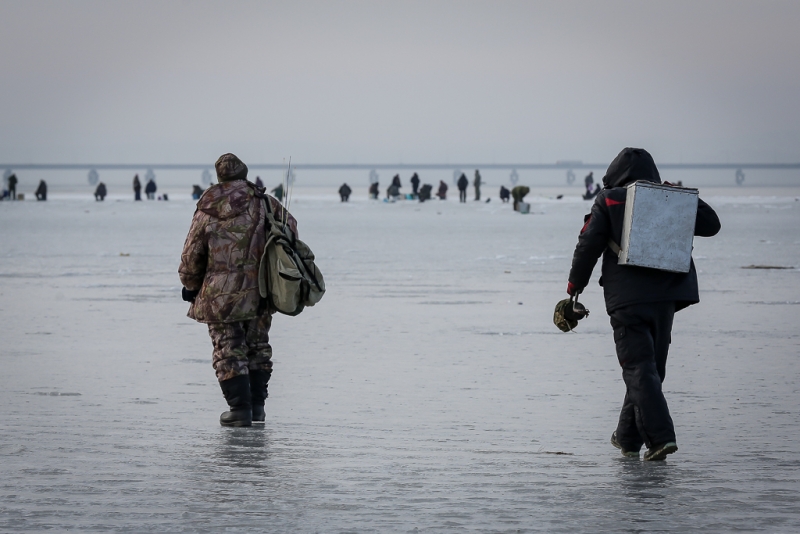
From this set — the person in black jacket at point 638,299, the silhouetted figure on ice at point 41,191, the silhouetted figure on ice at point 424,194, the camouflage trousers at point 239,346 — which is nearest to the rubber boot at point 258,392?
the camouflage trousers at point 239,346

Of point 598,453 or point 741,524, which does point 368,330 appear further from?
point 741,524

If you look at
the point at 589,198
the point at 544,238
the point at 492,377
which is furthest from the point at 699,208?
the point at 589,198

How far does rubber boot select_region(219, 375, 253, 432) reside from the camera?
279 inches

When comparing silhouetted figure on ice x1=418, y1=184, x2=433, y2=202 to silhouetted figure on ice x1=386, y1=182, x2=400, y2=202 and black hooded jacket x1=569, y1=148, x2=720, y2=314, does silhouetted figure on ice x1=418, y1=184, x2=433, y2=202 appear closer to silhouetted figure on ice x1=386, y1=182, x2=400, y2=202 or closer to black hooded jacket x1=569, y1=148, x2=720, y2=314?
silhouetted figure on ice x1=386, y1=182, x2=400, y2=202

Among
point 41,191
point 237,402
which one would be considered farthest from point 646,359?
point 41,191

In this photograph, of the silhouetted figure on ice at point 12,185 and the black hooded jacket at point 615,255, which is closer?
the black hooded jacket at point 615,255

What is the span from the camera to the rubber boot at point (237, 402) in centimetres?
710

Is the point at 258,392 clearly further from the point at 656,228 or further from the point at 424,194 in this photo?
the point at 424,194

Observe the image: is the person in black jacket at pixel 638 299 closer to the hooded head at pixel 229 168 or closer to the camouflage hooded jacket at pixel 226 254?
the camouflage hooded jacket at pixel 226 254

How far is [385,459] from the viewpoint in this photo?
6.12 metres

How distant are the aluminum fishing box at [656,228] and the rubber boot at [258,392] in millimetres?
2345

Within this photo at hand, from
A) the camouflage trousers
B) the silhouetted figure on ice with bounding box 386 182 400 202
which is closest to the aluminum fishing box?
the camouflage trousers

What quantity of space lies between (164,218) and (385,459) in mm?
36815

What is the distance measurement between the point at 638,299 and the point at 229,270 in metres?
2.32
